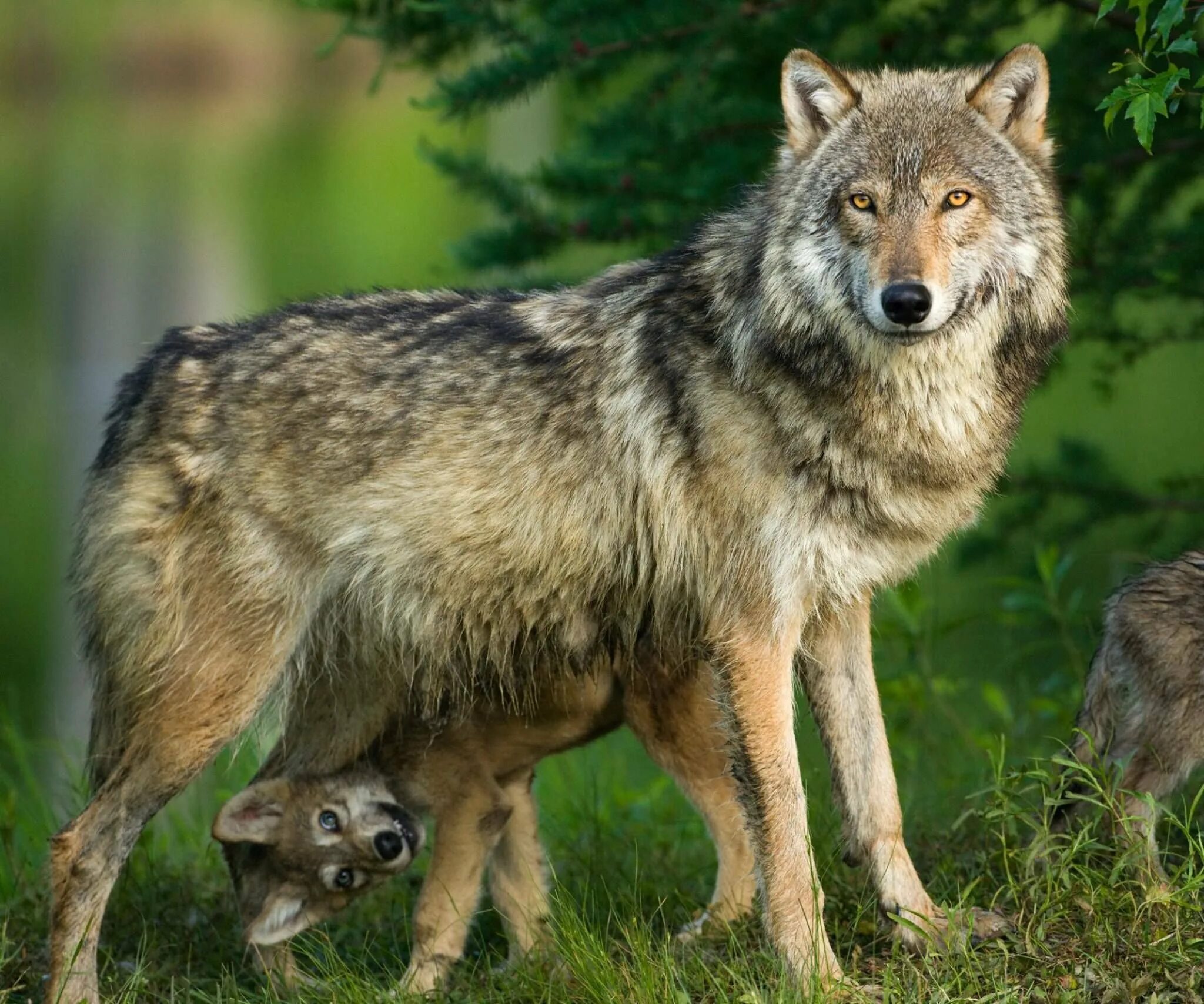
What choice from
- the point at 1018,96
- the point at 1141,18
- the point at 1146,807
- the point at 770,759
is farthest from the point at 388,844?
the point at 1141,18

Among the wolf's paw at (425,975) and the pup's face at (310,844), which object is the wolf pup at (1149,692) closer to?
the wolf's paw at (425,975)

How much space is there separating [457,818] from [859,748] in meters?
1.38

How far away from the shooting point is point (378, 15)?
7438 mm

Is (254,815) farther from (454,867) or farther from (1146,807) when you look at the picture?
(1146,807)

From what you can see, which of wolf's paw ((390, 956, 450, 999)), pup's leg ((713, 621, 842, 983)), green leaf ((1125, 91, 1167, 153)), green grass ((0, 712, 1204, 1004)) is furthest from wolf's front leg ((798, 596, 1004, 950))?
green leaf ((1125, 91, 1167, 153))

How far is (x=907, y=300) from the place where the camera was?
4.48 meters

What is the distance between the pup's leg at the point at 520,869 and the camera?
588 cm

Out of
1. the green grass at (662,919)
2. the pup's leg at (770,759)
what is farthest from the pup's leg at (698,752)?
the pup's leg at (770,759)

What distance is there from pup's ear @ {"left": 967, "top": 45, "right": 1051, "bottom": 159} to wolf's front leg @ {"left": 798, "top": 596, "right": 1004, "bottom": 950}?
1.48 metres

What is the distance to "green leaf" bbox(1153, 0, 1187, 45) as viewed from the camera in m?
4.32

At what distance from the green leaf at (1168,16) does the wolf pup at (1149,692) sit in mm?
1810

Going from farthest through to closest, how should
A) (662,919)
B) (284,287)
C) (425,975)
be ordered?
1. (284,287)
2. (662,919)
3. (425,975)

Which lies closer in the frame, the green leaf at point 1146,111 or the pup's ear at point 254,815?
the green leaf at point 1146,111

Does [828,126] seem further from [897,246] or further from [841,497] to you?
[841,497]
